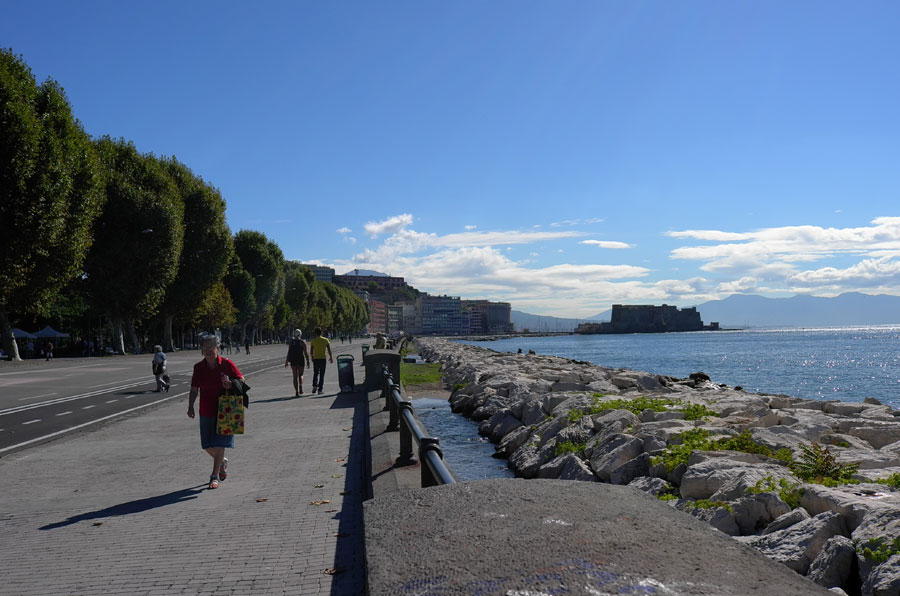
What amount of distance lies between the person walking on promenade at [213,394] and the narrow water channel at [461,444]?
103 inches

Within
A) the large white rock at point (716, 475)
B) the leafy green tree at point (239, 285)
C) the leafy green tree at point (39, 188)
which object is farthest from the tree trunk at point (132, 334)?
the large white rock at point (716, 475)

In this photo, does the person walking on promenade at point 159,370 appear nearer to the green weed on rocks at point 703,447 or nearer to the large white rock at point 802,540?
the green weed on rocks at point 703,447

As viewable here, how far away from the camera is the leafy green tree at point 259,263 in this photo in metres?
82.3

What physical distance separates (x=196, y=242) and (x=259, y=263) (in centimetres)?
2524

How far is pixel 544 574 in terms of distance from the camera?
1.99 metres

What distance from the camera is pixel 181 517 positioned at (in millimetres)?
6449

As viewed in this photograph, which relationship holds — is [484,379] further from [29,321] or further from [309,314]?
[309,314]

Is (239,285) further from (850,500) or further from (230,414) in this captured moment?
(850,500)

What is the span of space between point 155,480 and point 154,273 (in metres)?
43.9

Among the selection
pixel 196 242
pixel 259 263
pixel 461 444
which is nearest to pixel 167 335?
pixel 196 242

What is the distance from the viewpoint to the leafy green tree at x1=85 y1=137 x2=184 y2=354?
153 ft

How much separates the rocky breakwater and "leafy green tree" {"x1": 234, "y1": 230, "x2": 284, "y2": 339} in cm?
7007

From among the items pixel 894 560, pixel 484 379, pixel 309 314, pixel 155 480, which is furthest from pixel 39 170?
pixel 309 314

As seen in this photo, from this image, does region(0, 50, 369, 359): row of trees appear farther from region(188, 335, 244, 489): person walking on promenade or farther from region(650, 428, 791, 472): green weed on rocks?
region(650, 428, 791, 472): green weed on rocks
